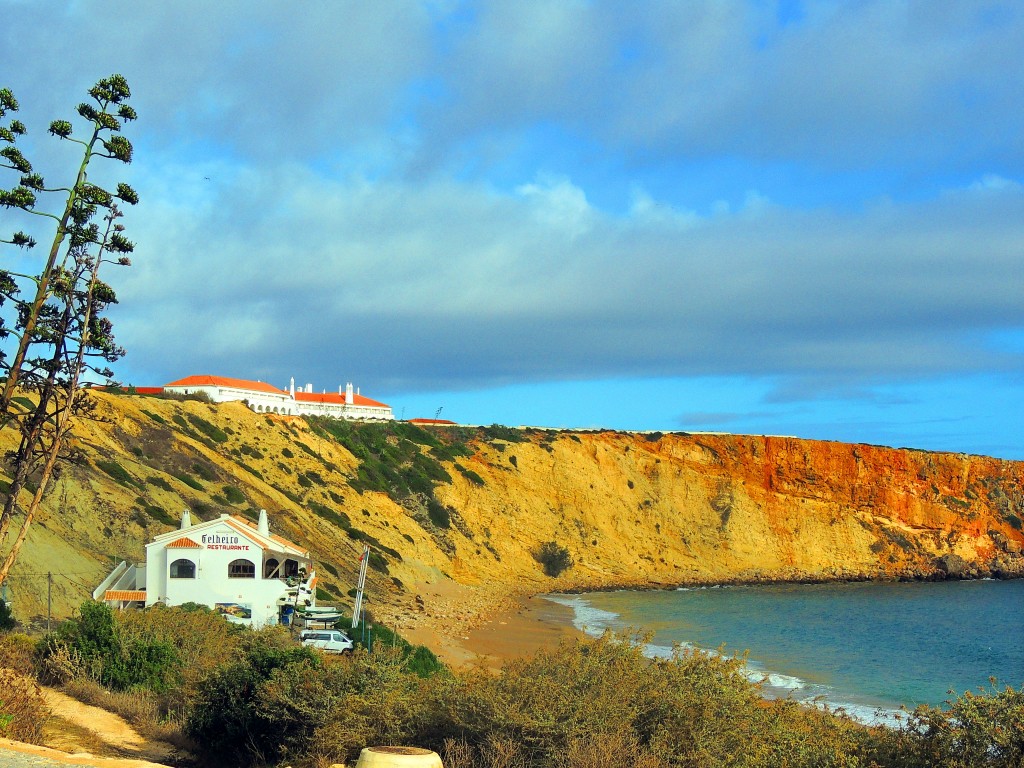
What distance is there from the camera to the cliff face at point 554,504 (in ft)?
159

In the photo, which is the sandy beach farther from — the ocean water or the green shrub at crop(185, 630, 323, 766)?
the green shrub at crop(185, 630, 323, 766)

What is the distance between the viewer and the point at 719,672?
12.3 metres

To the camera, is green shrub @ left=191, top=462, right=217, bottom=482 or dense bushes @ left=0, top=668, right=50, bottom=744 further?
green shrub @ left=191, top=462, right=217, bottom=482

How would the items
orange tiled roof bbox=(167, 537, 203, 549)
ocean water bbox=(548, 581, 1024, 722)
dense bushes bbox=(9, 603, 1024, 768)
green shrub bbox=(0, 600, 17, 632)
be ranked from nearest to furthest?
dense bushes bbox=(9, 603, 1024, 768), green shrub bbox=(0, 600, 17, 632), orange tiled roof bbox=(167, 537, 203, 549), ocean water bbox=(548, 581, 1024, 722)

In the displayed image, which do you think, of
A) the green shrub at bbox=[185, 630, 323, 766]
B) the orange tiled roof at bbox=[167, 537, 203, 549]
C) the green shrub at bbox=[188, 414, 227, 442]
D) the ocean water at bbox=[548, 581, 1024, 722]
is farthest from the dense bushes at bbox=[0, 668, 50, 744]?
the green shrub at bbox=[188, 414, 227, 442]

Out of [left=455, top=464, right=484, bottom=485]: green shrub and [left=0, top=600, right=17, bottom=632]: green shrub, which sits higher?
[left=455, top=464, right=484, bottom=485]: green shrub

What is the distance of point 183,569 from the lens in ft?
107

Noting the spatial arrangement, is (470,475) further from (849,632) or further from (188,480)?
(849,632)

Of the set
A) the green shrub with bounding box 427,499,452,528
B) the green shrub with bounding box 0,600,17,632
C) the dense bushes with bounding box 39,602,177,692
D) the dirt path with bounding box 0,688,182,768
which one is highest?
the green shrub with bounding box 427,499,452,528

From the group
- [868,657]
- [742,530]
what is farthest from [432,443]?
[868,657]

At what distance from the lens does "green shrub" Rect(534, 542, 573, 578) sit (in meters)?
78.2

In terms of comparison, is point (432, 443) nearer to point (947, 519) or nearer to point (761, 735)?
point (947, 519)

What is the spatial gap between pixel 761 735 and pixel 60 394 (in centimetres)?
1267

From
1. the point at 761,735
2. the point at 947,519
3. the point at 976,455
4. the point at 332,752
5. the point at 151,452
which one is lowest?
the point at 332,752
